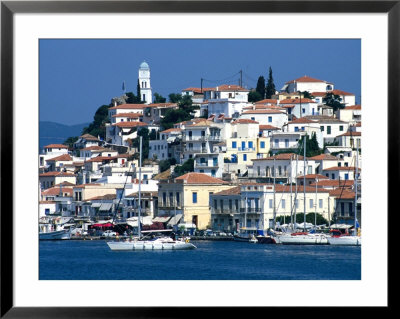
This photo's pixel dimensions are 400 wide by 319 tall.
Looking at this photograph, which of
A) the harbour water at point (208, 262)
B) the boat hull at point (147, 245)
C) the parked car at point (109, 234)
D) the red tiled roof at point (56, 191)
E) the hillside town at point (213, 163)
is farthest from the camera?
the red tiled roof at point (56, 191)

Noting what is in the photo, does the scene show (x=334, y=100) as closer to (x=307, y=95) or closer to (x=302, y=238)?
(x=307, y=95)

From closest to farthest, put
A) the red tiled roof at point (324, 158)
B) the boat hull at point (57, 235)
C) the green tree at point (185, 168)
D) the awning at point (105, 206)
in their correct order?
the boat hull at point (57, 235) → the red tiled roof at point (324, 158) → the awning at point (105, 206) → the green tree at point (185, 168)

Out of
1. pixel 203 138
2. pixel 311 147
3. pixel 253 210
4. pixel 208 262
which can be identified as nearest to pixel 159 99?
pixel 203 138

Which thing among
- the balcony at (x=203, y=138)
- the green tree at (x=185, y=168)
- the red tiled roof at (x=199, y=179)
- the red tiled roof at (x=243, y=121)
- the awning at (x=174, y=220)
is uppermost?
the red tiled roof at (x=243, y=121)

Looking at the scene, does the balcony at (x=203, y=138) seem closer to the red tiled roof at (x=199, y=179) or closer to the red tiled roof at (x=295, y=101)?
the red tiled roof at (x=295, y=101)

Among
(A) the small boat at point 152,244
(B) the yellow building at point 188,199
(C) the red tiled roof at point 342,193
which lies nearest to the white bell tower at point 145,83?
(B) the yellow building at point 188,199

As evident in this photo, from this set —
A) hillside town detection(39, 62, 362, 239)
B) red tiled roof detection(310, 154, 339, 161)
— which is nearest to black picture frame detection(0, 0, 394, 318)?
hillside town detection(39, 62, 362, 239)
